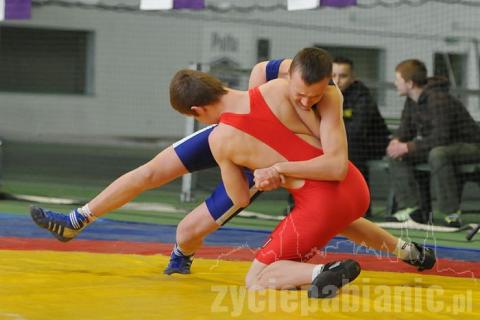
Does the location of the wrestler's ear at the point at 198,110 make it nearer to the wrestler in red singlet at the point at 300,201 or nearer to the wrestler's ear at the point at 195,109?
the wrestler's ear at the point at 195,109

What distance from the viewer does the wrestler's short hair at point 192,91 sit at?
14.5ft

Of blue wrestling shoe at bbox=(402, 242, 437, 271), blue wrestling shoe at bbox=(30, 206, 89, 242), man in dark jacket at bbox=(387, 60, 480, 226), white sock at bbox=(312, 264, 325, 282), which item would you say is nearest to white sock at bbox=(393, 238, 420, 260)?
blue wrestling shoe at bbox=(402, 242, 437, 271)

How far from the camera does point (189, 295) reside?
13.0 feet

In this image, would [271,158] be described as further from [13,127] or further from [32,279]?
[13,127]

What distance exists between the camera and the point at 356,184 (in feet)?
14.6

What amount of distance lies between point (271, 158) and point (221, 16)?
13.9m

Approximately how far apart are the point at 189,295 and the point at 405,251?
131 centimetres

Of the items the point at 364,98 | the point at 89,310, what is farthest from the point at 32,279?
the point at 364,98

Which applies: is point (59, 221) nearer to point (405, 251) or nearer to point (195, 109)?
point (195, 109)

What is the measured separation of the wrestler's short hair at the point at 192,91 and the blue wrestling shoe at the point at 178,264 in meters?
0.71

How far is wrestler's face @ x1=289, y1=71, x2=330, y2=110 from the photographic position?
4164mm

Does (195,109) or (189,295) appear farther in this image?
(195,109)

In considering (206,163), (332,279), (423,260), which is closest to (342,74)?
(423,260)

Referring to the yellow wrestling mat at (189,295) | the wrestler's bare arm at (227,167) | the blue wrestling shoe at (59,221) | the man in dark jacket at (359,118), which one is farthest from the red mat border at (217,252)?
the man in dark jacket at (359,118)
